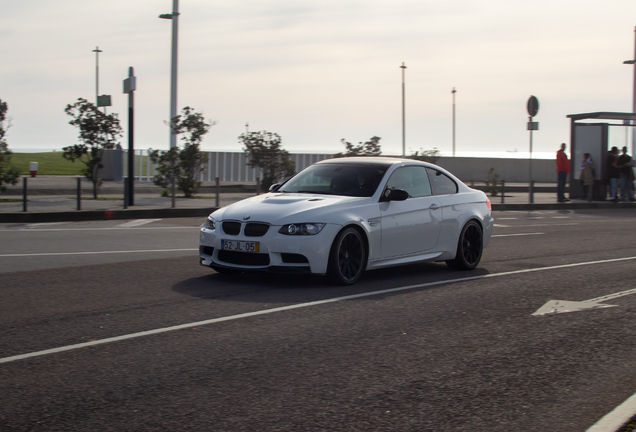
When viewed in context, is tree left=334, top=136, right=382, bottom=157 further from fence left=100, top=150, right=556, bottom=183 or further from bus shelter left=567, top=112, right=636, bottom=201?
bus shelter left=567, top=112, right=636, bottom=201

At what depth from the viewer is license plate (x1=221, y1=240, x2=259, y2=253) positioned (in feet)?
26.6

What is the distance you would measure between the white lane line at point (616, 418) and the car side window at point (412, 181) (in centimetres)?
505

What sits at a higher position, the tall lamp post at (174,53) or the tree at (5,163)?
the tall lamp post at (174,53)

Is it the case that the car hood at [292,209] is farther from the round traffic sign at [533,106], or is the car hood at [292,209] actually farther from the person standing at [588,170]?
the person standing at [588,170]

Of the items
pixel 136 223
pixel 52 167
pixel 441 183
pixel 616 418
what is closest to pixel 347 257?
pixel 441 183

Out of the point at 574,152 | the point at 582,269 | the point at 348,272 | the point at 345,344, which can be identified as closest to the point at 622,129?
the point at 574,152

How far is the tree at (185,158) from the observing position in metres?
24.6

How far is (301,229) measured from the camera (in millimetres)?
8023

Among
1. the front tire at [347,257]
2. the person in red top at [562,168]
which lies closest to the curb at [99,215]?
the front tire at [347,257]

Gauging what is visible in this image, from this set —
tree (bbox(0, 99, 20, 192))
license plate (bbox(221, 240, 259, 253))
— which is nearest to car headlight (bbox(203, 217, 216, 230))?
license plate (bbox(221, 240, 259, 253))

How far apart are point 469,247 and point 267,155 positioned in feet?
65.3

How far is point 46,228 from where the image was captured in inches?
601

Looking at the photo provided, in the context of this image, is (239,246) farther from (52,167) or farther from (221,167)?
(52,167)

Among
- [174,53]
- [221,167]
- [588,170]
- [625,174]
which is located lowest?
[625,174]
